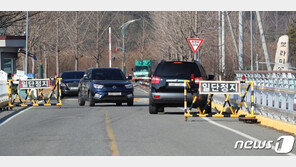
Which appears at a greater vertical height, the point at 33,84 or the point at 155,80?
the point at 155,80

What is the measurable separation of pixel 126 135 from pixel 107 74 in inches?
524

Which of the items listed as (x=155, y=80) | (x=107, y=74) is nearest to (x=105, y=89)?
(x=107, y=74)

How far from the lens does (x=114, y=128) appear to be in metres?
16.4

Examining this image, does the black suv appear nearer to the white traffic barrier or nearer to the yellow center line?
the yellow center line

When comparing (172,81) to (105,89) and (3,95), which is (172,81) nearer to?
(105,89)

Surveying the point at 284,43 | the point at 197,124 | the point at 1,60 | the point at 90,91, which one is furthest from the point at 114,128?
the point at 1,60

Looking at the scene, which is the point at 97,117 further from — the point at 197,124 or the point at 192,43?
the point at 192,43

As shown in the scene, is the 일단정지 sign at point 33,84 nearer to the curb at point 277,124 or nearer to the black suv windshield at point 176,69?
the black suv windshield at point 176,69

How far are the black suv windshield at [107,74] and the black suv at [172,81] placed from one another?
6627 mm

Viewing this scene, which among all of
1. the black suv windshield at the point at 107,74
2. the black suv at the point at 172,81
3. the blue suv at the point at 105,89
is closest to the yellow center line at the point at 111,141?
the black suv at the point at 172,81

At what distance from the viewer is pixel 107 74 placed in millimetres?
27750

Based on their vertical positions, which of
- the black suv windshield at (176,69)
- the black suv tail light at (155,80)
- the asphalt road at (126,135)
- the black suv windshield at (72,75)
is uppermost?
the black suv windshield at (176,69)

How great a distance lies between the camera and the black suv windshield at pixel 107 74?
2743 cm

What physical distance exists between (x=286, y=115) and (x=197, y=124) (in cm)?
273
